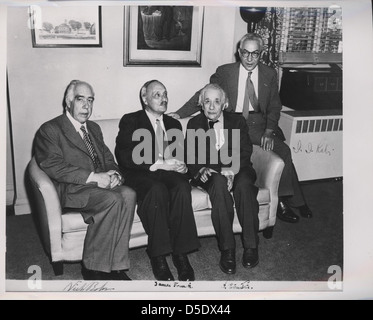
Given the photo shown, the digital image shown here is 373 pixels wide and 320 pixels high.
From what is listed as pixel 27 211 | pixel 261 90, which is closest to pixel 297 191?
pixel 261 90

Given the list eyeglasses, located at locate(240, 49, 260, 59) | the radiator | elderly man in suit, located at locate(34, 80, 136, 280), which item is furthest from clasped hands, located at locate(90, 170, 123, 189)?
the radiator

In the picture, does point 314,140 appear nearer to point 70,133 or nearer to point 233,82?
point 233,82

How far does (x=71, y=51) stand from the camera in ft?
8.78

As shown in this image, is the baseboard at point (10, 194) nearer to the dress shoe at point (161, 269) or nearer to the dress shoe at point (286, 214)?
the dress shoe at point (161, 269)

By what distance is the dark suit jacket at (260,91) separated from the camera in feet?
9.11

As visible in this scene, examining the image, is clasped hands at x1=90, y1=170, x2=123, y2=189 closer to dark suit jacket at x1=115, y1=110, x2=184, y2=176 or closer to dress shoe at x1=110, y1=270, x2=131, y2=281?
dark suit jacket at x1=115, y1=110, x2=184, y2=176

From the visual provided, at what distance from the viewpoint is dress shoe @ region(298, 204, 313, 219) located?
2898 millimetres

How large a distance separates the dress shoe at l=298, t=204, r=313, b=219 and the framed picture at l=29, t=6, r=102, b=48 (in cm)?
177

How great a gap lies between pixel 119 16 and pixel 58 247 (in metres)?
1.48

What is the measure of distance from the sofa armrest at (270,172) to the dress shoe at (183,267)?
0.62 m
